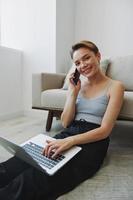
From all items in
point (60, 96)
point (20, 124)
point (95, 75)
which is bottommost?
point (20, 124)

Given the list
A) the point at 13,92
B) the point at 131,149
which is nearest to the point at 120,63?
the point at 131,149

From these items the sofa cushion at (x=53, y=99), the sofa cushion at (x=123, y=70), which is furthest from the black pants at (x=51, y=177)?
the sofa cushion at (x=123, y=70)

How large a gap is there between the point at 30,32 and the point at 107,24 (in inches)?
37.6

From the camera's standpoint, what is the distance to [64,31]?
2.79 metres

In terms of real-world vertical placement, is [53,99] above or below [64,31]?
below

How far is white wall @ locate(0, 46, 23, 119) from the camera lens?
255cm

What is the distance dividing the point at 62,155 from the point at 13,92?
1.93m

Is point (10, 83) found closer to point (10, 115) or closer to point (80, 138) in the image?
point (10, 115)

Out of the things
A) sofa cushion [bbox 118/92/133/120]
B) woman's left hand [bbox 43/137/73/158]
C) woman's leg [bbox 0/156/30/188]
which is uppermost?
sofa cushion [bbox 118/92/133/120]

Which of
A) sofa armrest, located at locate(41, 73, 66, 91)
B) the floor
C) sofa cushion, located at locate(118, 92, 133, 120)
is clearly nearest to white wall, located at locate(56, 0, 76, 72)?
sofa armrest, located at locate(41, 73, 66, 91)

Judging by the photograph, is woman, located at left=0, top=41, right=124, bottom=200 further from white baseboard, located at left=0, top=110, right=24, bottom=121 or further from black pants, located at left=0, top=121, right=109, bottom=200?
white baseboard, located at left=0, top=110, right=24, bottom=121

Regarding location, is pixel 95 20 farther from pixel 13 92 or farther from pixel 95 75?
pixel 95 75

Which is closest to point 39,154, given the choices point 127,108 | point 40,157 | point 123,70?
point 40,157

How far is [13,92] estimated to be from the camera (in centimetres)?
275
